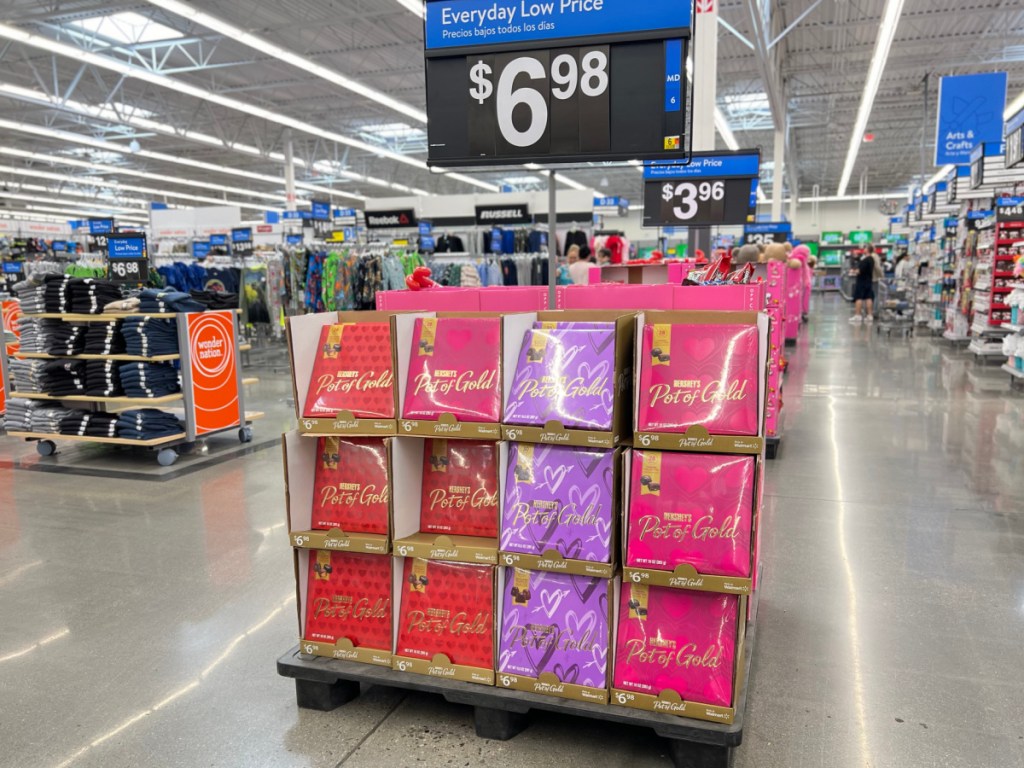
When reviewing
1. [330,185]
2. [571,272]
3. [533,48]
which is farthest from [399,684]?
[330,185]

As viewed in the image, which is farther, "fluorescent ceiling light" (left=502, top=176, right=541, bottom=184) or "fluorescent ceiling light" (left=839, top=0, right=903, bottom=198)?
"fluorescent ceiling light" (left=502, top=176, right=541, bottom=184)

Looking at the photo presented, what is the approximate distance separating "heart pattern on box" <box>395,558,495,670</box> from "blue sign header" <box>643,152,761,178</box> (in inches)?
216

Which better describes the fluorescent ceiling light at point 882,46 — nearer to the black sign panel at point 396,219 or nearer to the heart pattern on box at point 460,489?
the black sign panel at point 396,219

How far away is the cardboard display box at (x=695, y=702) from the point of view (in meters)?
1.97

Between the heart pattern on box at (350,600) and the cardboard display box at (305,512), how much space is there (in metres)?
0.07

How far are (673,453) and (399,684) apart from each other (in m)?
1.13

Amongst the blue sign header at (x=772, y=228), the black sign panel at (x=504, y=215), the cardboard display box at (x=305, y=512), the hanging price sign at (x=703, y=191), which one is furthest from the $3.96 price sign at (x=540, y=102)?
the blue sign header at (x=772, y=228)

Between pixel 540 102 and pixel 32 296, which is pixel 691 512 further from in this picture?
pixel 32 296

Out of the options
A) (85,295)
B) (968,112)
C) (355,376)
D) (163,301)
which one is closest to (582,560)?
(355,376)

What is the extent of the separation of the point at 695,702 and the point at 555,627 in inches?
17.4

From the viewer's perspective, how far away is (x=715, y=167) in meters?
7.03

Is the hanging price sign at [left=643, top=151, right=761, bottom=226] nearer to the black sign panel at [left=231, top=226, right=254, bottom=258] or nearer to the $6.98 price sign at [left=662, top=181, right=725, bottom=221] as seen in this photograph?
the $6.98 price sign at [left=662, top=181, right=725, bottom=221]

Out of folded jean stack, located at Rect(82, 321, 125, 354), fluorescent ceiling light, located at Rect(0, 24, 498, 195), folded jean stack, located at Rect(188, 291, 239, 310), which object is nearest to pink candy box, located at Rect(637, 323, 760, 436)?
fluorescent ceiling light, located at Rect(0, 24, 498, 195)

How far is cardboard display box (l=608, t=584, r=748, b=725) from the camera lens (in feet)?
6.46
